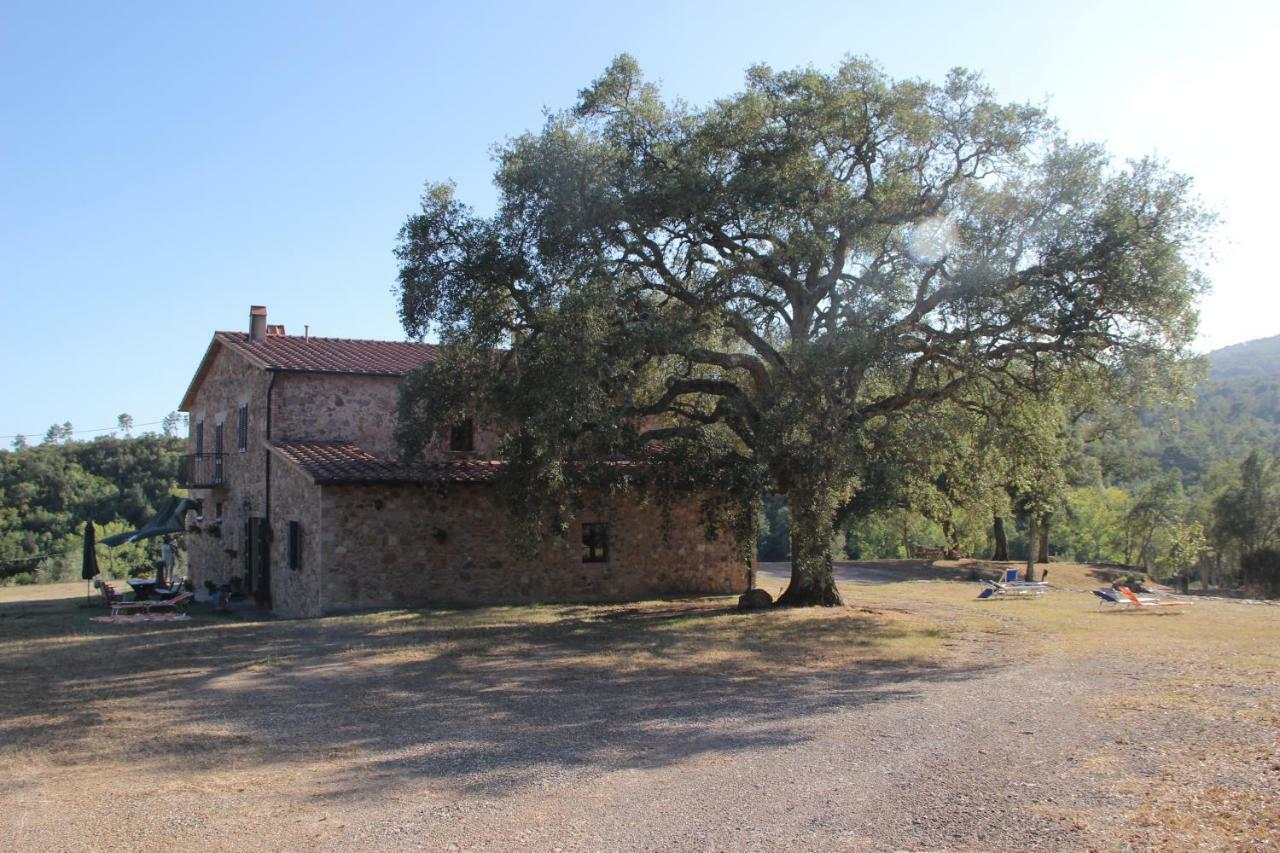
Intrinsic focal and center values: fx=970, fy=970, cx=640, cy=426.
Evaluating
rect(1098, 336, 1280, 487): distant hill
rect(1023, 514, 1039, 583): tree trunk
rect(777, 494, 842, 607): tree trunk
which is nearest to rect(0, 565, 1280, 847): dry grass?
rect(777, 494, 842, 607): tree trunk

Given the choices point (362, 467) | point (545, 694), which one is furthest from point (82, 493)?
point (545, 694)

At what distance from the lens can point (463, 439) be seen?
2277 cm

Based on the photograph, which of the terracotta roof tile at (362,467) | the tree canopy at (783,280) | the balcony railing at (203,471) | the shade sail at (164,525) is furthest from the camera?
the balcony railing at (203,471)

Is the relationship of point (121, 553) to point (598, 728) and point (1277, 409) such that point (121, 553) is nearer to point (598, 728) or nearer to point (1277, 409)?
point (598, 728)

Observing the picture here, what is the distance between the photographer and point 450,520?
2014 cm

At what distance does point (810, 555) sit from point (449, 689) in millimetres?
7137

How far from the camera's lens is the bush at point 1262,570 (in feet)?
131

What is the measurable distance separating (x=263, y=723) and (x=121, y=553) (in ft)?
164

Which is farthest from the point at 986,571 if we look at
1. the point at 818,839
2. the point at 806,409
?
the point at 818,839

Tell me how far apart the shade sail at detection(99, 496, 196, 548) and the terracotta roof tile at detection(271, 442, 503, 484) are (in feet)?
19.5

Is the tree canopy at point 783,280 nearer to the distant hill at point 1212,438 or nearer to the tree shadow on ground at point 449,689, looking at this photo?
the tree shadow on ground at point 449,689

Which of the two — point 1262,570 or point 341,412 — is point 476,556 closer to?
point 341,412

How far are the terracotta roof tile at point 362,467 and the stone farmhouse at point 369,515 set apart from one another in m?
0.04

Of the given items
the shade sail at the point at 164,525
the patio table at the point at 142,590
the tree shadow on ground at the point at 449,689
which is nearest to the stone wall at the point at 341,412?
the patio table at the point at 142,590
